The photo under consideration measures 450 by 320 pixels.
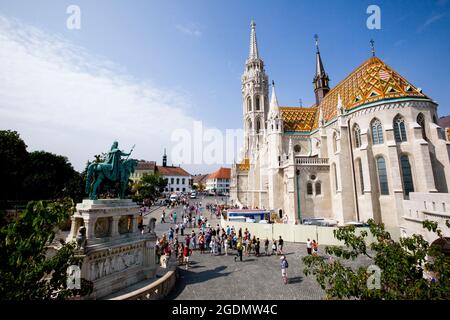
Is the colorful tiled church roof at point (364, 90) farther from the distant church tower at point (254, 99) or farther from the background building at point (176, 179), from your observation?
the background building at point (176, 179)

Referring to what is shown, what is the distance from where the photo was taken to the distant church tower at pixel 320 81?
4312 cm

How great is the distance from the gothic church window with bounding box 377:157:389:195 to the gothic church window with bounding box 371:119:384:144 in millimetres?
1875

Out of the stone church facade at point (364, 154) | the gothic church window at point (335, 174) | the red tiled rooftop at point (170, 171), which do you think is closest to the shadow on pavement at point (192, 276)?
the stone church facade at point (364, 154)

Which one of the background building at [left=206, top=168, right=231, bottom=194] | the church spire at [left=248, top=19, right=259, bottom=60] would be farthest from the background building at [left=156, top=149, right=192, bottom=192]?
the church spire at [left=248, top=19, right=259, bottom=60]

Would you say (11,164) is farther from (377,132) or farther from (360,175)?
(377,132)

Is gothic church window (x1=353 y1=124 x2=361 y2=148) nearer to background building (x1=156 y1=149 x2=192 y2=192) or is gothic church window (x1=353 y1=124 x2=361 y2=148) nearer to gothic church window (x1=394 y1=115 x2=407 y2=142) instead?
gothic church window (x1=394 y1=115 x2=407 y2=142)

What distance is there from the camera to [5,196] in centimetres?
3105

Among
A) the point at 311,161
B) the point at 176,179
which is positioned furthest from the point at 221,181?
the point at 311,161

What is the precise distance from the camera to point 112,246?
32.4 feet

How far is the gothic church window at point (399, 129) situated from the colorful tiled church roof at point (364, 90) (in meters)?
2.27

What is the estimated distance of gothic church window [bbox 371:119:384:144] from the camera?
75.4 feet

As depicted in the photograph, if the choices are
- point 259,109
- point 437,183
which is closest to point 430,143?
point 437,183
